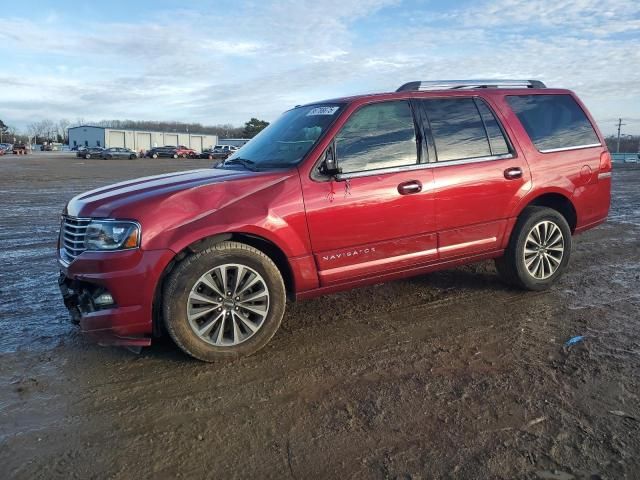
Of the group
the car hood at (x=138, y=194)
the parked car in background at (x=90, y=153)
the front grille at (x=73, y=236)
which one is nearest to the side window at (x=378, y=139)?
the car hood at (x=138, y=194)

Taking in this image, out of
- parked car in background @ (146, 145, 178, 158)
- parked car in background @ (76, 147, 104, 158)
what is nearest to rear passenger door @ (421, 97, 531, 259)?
parked car in background @ (76, 147, 104, 158)

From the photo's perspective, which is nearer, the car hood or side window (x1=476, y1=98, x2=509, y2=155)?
the car hood

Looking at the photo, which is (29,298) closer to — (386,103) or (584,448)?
(386,103)

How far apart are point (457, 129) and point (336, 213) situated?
1.56m

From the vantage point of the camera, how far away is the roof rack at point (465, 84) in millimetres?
4773

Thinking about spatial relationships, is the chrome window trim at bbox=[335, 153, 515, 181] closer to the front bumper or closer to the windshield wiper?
the windshield wiper

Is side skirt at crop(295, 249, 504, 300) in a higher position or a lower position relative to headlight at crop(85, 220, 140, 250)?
lower

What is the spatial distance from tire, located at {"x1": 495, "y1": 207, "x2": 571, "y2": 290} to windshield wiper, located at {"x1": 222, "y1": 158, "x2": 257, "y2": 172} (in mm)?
2568

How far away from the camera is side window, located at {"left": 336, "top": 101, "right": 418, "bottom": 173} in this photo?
417 centimetres

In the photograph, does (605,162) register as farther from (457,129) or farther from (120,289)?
(120,289)

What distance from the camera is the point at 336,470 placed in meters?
2.51

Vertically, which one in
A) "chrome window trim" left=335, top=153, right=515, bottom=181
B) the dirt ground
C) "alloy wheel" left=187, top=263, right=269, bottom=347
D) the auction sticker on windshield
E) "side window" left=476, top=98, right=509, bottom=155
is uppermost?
the auction sticker on windshield

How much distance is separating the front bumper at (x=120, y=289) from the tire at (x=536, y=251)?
3258 millimetres

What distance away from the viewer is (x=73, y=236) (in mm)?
3723
